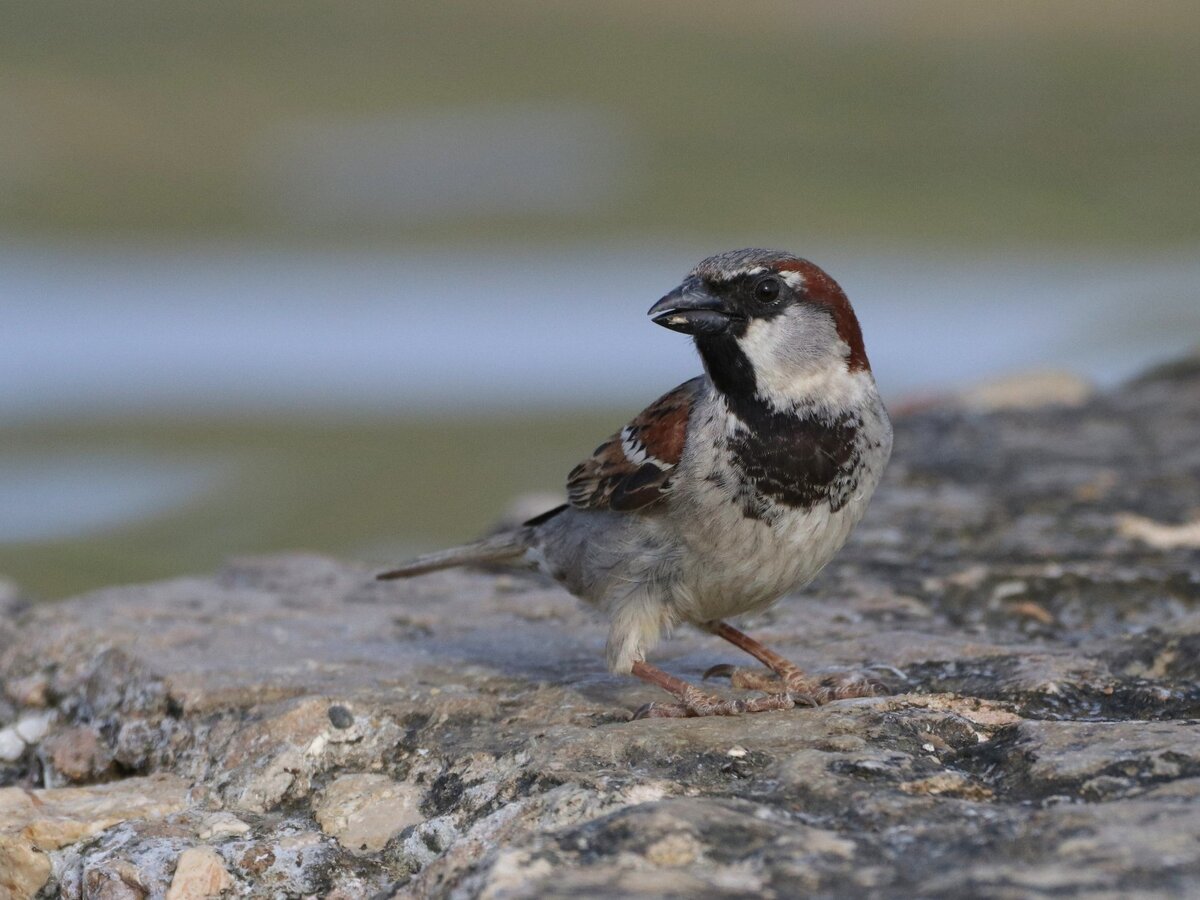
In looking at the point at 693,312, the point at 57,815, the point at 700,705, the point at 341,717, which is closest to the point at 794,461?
the point at 693,312

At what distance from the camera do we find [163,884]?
3.25m

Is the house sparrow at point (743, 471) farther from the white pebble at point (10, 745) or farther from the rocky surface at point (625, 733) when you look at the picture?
the white pebble at point (10, 745)

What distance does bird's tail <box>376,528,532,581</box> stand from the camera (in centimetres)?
487

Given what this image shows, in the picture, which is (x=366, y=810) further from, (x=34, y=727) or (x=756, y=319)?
(x=756, y=319)

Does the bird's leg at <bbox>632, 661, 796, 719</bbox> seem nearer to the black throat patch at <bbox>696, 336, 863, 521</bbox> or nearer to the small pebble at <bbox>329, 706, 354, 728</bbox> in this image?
the black throat patch at <bbox>696, 336, 863, 521</bbox>

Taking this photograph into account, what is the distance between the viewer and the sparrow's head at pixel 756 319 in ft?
13.6

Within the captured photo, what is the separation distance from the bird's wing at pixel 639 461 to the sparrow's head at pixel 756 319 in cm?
18

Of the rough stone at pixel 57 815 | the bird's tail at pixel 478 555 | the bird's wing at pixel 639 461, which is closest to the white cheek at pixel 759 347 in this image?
the bird's wing at pixel 639 461

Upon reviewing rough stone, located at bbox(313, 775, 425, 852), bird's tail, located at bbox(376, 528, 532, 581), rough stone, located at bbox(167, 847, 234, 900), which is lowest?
rough stone, located at bbox(167, 847, 234, 900)

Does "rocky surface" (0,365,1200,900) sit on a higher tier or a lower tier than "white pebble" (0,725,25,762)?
higher

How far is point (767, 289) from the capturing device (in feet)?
13.7

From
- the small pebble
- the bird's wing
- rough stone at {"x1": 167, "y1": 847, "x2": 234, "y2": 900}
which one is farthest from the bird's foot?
rough stone at {"x1": 167, "y1": 847, "x2": 234, "y2": 900}

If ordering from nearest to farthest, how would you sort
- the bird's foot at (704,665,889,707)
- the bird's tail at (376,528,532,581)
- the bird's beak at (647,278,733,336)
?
the bird's foot at (704,665,889,707)
the bird's beak at (647,278,733,336)
the bird's tail at (376,528,532,581)

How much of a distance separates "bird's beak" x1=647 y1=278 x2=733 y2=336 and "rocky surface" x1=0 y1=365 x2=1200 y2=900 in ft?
2.91
